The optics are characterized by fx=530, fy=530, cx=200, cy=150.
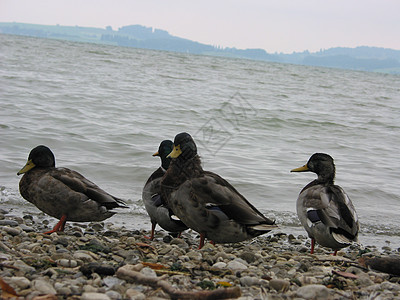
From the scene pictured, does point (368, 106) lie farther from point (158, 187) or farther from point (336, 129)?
point (158, 187)

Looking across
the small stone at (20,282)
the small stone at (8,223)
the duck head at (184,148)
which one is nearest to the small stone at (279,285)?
the small stone at (20,282)

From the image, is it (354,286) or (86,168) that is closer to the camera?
(354,286)

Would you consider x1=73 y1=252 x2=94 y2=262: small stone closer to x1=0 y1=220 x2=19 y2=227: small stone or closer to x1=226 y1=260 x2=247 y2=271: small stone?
x1=226 y1=260 x2=247 y2=271: small stone

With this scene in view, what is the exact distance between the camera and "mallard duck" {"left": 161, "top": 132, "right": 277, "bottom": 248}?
15.4ft

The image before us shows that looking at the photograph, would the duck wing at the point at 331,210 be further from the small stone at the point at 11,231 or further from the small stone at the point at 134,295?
the small stone at the point at 11,231

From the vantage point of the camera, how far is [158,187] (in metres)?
5.52

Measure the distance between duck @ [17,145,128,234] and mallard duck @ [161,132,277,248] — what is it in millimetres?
897

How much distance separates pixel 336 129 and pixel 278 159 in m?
5.70

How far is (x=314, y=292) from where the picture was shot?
326 centimetres

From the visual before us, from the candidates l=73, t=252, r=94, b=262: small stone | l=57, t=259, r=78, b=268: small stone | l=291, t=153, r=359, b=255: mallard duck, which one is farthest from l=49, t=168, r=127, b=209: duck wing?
l=291, t=153, r=359, b=255: mallard duck

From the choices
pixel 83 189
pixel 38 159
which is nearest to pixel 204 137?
pixel 38 159

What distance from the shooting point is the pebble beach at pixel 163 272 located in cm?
306

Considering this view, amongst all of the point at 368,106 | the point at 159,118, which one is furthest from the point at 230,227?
the point at 368,106

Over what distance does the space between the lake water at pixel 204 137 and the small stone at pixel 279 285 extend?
3.11m
